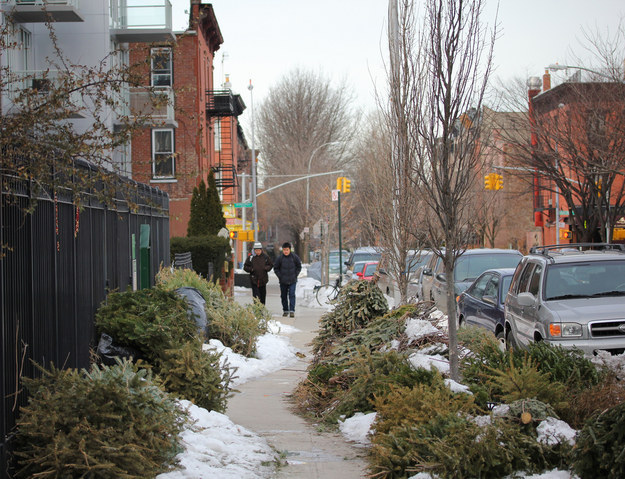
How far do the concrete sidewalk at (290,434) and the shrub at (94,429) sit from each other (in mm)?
1138

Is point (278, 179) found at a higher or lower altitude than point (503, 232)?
higher

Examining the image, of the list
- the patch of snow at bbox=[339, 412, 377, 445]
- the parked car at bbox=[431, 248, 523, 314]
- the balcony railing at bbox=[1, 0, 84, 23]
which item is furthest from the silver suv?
the balcony railing at bbox=[1, 0, 84, 23]

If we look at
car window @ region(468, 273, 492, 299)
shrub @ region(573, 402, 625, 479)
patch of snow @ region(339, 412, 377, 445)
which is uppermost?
car window @ region(468, 273, 492, 299)

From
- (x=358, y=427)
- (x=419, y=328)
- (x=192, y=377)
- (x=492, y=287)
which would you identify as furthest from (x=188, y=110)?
(x=358, y=427)

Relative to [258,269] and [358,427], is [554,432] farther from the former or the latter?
[258,269]

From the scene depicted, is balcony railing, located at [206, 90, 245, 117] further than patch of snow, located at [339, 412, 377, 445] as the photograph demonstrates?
Yes

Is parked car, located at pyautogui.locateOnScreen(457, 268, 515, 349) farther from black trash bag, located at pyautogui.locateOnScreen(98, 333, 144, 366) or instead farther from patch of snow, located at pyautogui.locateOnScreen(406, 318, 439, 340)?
black trash bag, located at pyautogui.locateOnScreen(98, 333, 144, 366)

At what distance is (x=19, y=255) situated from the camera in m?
6.11

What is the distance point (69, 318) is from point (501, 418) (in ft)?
13.6

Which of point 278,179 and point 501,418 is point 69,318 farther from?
point 278,179

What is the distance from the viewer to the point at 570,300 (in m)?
10.1

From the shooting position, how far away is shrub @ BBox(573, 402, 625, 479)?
15.4ft

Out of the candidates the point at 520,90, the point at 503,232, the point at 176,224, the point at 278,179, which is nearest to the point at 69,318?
the point at 520,90

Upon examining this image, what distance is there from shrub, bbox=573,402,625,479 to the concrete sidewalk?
1857 mm
